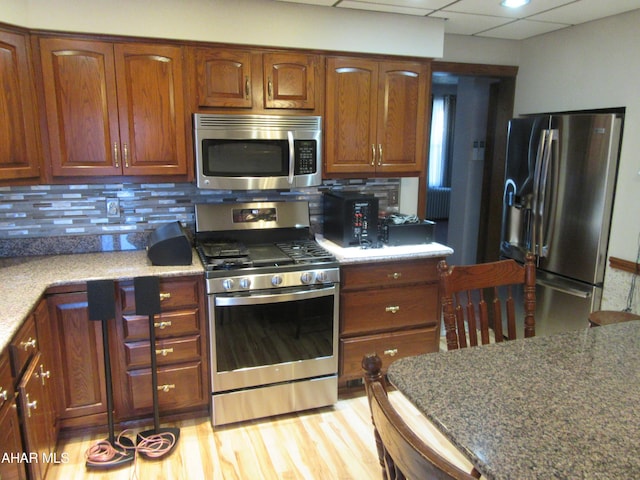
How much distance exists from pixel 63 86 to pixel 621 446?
2.68 m

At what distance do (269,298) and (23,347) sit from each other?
1112 millimetres

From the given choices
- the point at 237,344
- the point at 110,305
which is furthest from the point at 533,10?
the point at 110,305

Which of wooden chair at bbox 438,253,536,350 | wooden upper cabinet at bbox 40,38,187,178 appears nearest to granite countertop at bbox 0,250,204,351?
wooden upper cabinet at bbox 40,38,187,178

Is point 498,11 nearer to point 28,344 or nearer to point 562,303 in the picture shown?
point 562,303

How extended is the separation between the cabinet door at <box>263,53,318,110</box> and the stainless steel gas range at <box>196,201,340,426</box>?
2.58 feet

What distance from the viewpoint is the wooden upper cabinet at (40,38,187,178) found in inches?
Result: 93.9

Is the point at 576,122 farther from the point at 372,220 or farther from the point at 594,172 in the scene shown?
the point at 372,220

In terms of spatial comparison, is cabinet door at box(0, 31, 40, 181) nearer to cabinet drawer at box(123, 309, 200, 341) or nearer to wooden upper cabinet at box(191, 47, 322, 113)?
wooden upper cabinet at box(191, 47, 322, 113)

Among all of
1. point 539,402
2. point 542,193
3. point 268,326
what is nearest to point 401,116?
point 542,193

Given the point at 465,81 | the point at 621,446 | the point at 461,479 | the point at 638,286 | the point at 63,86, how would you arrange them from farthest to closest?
the point at 465,81 < the point at 638,286 < the point at 63,86 < the point at 621,446 < the point at 461,479

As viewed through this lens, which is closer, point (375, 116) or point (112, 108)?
point (112, 108)

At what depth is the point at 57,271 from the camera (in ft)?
7.86

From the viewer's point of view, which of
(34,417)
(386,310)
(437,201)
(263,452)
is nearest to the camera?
(34,417)

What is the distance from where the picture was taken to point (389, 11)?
9.35 feet
